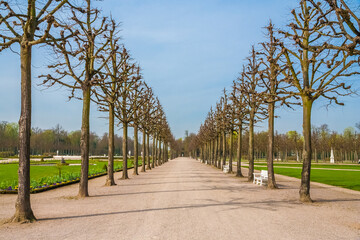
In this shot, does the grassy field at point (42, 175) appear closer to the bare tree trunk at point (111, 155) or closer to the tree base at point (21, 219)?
the bare tree trunk at point (111, 155)

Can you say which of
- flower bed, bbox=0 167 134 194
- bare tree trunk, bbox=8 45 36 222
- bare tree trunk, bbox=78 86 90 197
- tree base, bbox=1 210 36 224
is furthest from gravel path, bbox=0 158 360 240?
flower bed, bbox=0 167 134 194

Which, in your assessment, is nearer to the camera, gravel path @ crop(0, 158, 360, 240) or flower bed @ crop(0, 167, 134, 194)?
gravel path @ crop(0, 158, 360, 240)

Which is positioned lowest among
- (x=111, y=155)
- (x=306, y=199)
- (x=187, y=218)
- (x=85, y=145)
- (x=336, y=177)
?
(x=336, y=177)

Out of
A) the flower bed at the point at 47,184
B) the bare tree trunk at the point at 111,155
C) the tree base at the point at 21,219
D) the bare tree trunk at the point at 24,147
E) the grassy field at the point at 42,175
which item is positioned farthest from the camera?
the bare tree trunk at the point at 111,155

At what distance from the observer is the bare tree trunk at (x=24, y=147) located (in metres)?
7.98

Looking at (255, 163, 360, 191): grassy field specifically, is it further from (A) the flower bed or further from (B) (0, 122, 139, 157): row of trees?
(B) (0, 122, 139, 157): row of trees

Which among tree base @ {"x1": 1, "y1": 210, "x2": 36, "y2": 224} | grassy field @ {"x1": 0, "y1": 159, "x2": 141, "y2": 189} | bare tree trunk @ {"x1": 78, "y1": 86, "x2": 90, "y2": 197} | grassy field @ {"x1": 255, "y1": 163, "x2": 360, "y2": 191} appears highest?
bare tree trunk @ {"x1": 78, "y1": 86, "x2": 90, "y2": 197}

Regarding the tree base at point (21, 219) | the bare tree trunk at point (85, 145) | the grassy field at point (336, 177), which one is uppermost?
the bare tree trunk at point (85, 145)

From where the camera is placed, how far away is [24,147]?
8.14m

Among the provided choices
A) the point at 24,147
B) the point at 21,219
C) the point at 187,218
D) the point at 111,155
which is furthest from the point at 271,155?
the point at 21,219

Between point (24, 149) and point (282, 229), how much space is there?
6705mm

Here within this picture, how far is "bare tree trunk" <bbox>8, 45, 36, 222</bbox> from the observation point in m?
7.98

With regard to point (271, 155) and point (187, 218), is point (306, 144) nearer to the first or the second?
point (271, 155)

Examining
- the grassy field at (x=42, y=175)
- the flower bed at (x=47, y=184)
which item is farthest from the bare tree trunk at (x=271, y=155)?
the grassy field at (x=42, y=175)
